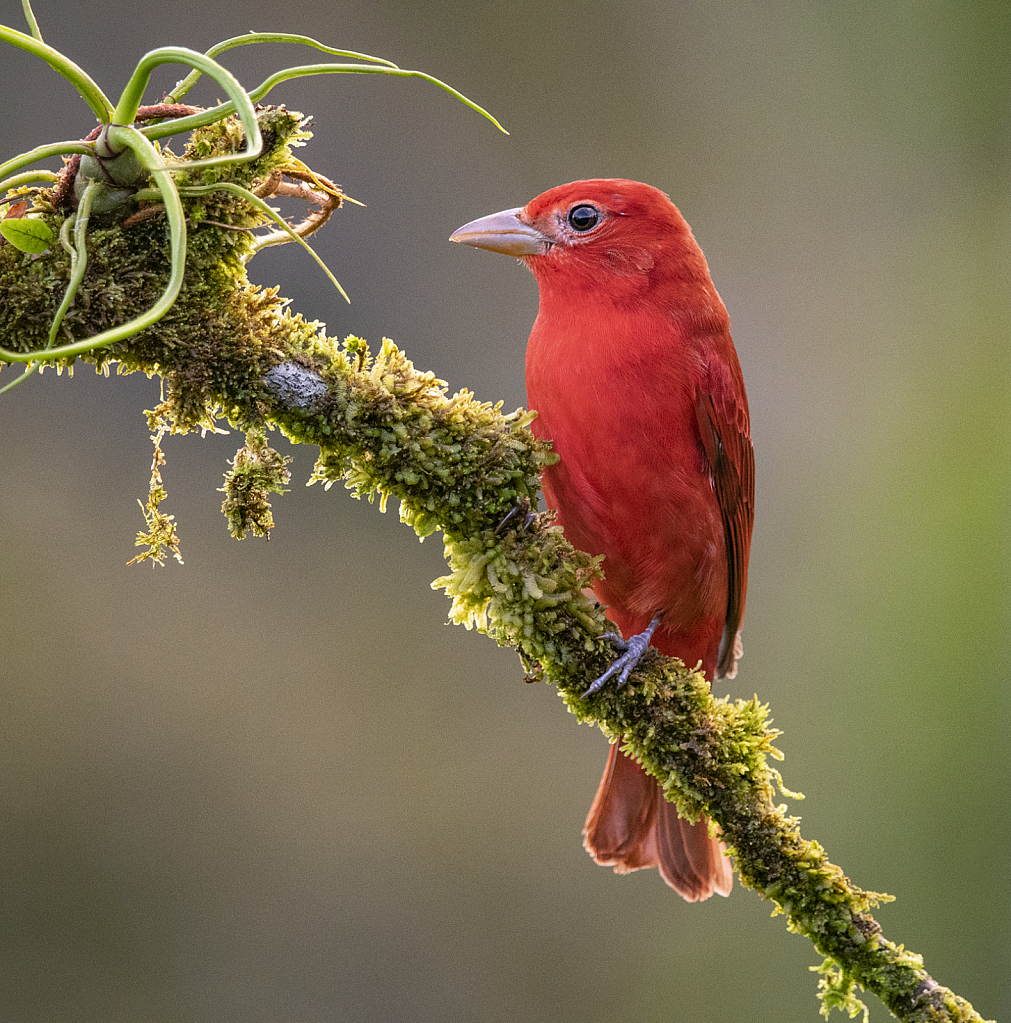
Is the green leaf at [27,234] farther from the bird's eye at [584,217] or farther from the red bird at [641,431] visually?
the bird's eye at [584,217]

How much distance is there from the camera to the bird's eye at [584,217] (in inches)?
73.6

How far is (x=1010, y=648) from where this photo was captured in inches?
167

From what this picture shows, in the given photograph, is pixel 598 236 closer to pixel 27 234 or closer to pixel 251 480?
pixel 251 480

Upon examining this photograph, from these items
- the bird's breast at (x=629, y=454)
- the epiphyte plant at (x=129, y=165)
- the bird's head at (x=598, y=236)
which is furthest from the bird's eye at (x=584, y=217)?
the epiphyte plant at (x=129, y=165)

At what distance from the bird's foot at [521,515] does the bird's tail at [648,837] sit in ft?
2.44

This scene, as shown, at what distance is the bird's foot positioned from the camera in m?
1.42

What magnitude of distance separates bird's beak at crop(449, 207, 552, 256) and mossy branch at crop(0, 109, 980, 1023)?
54 centimetres

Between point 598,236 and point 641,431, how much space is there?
416 mm

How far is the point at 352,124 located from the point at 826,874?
3261 millimetres

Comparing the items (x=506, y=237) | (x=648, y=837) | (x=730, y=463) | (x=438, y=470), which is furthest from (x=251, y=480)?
(x=648, y=837)

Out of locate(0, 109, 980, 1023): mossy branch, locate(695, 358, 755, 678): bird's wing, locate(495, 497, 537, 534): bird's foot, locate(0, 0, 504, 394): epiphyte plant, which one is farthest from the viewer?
locate(695, 358, 755, 678): bird's wing

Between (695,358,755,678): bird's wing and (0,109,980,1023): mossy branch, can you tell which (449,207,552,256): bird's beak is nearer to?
(695,358,755,678): bird's wing

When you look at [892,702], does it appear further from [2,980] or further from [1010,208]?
[2,980]

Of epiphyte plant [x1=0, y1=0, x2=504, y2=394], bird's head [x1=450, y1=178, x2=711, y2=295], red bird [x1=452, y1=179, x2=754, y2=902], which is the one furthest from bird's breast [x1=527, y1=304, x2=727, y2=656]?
epiphyte plant [x1=0, y1=0, x2=504, y2=394]
